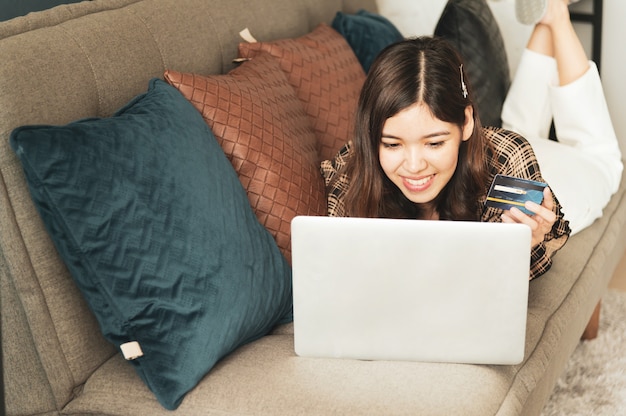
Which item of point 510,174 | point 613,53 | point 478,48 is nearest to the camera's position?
point 510,174

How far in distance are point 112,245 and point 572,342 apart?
3.42ft

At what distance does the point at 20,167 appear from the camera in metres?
1.34

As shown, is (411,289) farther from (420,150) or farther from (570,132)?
(570,132)

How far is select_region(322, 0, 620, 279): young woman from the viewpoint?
5.23 ft

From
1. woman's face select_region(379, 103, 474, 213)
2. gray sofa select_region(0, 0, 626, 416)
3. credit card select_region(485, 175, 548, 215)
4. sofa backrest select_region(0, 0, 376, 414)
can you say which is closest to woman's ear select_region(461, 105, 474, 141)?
woman's face select_region(379, 103, 474, 213)

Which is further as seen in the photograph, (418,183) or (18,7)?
(18,7)

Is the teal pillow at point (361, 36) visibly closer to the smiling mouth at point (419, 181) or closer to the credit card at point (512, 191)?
the smiling mouth at point (419, 181)

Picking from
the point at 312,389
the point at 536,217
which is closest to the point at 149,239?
the point at 312,389

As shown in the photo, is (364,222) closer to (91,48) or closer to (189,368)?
(189,368)

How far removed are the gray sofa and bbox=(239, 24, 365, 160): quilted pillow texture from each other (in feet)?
1.68

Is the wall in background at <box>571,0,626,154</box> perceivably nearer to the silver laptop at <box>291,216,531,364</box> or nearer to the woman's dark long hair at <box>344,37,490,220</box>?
the woman's dark long hair at <box>344,37,490,220</box>

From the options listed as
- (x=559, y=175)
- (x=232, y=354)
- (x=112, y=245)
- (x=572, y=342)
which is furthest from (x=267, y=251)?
(x=559, y=175)

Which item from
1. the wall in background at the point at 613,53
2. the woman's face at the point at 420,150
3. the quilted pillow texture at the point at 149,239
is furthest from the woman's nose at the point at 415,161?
the wall in background at the point at 613,53

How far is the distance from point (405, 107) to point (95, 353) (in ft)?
2.36
